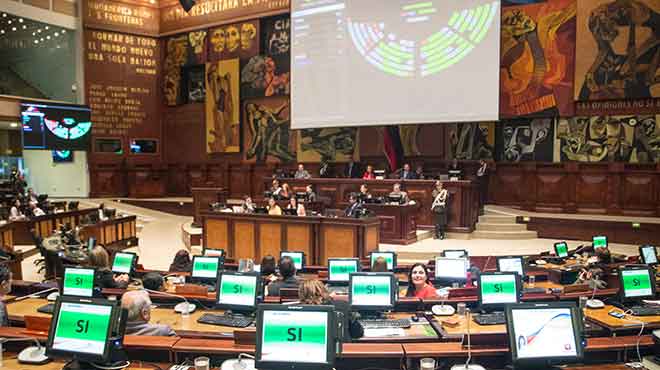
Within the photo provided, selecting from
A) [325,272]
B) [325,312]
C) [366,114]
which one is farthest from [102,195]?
[325,312]

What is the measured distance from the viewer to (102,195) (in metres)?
18.8

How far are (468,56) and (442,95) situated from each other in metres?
1.07

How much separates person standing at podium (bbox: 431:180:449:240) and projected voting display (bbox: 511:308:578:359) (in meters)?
7.88

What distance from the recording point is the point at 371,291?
4910 millimetres

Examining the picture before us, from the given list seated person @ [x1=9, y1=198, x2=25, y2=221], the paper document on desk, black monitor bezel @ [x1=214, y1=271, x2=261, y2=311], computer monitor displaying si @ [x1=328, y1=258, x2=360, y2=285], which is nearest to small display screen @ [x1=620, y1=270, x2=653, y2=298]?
the paper document on desk

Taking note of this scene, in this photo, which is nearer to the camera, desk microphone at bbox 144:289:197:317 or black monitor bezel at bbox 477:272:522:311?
black monitor bezel at bbox 477:272:522:311

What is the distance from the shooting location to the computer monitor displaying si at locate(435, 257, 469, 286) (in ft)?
20.3

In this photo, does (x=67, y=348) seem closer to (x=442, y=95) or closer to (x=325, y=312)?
(x=325, y=312)

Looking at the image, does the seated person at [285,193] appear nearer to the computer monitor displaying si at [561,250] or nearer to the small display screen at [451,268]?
the computer monitor displaying si at [561,250]

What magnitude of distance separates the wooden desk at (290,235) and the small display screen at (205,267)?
3174mm

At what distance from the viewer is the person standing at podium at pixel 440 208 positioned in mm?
11297

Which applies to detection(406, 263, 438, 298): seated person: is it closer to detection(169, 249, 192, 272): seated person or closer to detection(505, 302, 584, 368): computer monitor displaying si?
detection(505, 302, 584, 368): computer monitor displaying si

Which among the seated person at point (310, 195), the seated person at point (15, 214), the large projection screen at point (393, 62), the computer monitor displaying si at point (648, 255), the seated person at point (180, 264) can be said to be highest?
the large projection screen at point (393, 62)

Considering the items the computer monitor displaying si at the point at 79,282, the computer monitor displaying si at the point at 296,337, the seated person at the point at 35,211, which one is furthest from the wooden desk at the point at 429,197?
the computer monitor displaying si at the point at 296,337
